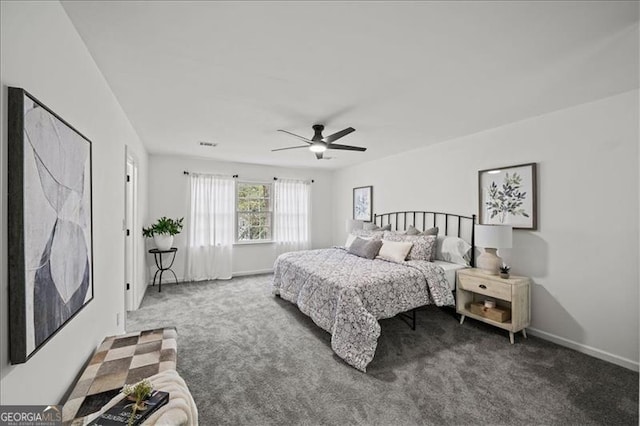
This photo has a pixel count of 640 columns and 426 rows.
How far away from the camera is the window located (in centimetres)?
600

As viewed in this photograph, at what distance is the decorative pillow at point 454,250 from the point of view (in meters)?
3.75

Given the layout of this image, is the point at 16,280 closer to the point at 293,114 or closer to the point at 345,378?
the point at 345,378

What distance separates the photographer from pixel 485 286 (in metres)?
3.14

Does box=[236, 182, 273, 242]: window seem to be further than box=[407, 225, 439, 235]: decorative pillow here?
Yes

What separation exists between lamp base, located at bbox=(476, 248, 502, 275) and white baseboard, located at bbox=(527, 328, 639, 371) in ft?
2.54

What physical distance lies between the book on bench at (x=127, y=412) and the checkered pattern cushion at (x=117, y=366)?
0.52 ft

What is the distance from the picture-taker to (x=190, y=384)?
2227 mm

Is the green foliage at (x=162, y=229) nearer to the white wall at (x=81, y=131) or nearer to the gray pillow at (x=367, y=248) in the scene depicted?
the white wall at (x=81, y=131)

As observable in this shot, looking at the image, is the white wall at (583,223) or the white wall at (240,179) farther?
the white wall at (240,179)

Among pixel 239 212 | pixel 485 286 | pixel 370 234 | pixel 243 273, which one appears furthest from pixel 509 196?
pixel 243 273

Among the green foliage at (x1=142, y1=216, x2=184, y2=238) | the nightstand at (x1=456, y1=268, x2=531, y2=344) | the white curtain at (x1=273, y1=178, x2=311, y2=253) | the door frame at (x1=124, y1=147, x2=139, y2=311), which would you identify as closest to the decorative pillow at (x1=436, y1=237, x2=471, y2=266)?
the nightstand at (x1=456, y1=268, x2=531, y2=344)

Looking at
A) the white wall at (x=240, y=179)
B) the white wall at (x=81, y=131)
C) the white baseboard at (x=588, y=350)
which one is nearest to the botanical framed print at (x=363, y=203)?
the white wall at (x=240, y=179)

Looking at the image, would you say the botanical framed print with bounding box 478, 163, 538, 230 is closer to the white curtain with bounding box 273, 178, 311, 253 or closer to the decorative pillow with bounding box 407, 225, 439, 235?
the decorative pillow with bounding box 407, 225, 439, 235

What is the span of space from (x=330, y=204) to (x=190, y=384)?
206 inches
